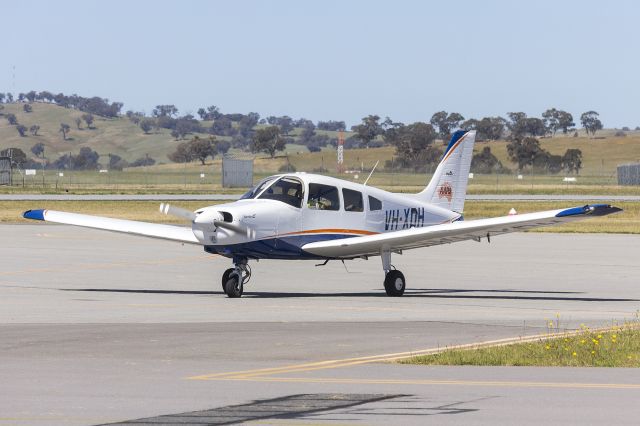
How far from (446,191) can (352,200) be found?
3220 millimetres

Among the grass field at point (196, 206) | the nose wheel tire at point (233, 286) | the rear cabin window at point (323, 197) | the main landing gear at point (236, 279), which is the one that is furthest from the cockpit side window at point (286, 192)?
the grass field at point (196, 206)

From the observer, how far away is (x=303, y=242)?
2602 cm

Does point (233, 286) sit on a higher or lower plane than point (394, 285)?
higher

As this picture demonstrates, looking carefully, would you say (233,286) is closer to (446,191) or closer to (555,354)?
(446,191)

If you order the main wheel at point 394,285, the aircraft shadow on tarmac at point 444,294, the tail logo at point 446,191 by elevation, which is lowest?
the aircraft shadow on tarmac at point 444,294

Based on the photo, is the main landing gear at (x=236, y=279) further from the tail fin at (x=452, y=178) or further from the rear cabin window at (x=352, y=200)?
the tail fin at (x=452, y=178)

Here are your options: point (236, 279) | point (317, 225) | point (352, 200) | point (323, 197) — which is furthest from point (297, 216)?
point (236, 279)

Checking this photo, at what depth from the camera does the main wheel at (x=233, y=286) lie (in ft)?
83.7

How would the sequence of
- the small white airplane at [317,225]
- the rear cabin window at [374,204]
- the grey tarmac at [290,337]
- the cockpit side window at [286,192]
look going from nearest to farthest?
the grey tarmac at [290,337] < the small white airplane at [317,225] < the cockpit side window at [286,192] < the rear cabin window at [374,204]

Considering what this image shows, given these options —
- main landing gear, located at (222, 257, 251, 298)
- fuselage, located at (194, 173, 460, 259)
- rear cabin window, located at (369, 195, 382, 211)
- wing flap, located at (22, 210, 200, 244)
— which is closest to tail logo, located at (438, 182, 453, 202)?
fuselage, located at (194, 173, 460, 259)

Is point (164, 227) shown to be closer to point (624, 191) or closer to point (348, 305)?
point (348, 305)

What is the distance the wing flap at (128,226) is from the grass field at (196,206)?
2878cm

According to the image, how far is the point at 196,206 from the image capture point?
75.6 m

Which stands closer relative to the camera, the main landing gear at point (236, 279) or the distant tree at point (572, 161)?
the main landing gear at point (236, 279)
